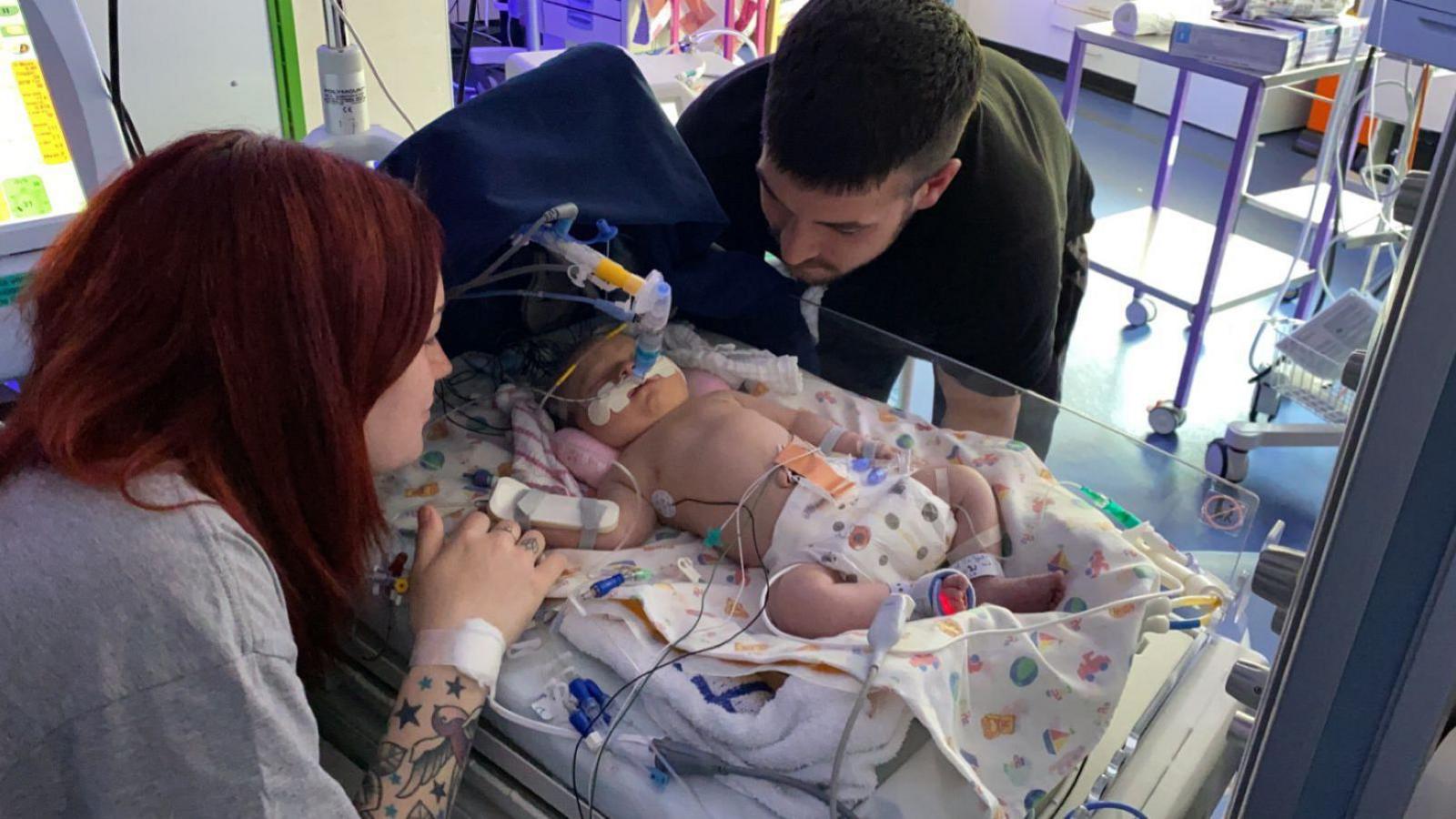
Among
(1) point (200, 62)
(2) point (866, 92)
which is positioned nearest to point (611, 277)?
(2) point (866, 92)

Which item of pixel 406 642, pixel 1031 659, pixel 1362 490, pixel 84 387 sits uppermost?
pixel 1362 490

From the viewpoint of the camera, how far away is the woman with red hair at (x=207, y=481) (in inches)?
31.5

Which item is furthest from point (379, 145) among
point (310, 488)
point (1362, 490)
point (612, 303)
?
point (1362, 490)

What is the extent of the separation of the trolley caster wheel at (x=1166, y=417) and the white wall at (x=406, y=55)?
1.97 m

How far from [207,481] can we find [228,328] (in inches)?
4.9

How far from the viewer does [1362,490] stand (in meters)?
0.50

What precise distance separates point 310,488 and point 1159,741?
85cm

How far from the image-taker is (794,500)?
137cm

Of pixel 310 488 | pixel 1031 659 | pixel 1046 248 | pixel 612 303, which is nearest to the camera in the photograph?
pixel 310 488

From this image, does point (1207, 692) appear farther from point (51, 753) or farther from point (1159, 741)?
point (51, 753)

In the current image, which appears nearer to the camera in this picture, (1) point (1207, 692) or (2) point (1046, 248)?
(1) point (1207, 692)

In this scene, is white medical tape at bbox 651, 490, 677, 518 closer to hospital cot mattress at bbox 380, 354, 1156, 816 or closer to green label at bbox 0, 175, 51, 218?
hospital cot mattress at bbox 380, 354, 1156, 816

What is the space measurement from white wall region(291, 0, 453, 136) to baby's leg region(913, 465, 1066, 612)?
4.16 feet

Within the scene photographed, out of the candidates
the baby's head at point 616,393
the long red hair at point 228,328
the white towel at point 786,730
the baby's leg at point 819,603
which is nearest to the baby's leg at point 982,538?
the baby's leg at point 819,603
